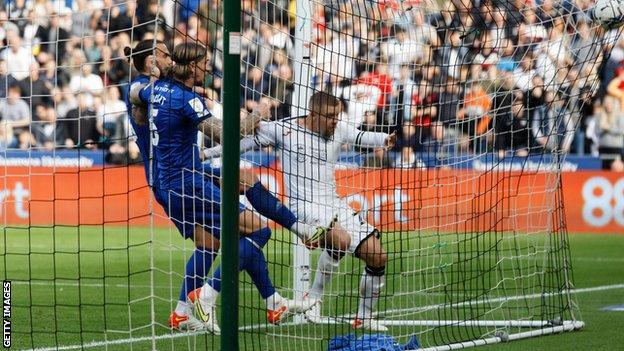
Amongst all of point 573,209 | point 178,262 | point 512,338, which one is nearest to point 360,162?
point 512,338

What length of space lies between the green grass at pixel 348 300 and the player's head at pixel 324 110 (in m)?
0.99

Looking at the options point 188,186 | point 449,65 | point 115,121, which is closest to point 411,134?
point 449,65

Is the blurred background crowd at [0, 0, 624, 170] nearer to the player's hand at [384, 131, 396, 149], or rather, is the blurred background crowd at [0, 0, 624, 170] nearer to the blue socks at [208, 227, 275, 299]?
the player's hand at [384, 131, 396, 149]

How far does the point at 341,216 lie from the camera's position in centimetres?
1033

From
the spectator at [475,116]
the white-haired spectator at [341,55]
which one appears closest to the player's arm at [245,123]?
the white-haired spectator at [341,55]

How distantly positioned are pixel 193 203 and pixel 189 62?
3.43 feet

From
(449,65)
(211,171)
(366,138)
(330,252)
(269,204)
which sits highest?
(449,65)

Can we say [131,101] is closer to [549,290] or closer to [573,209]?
[549,290]

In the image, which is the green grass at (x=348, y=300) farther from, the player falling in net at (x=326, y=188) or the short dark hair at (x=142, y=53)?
the short dark hair at (x=142, y=53)

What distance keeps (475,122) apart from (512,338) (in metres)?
1.90

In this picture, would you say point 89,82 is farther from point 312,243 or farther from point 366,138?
point 312,243

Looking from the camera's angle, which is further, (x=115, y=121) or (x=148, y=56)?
(x=115, y=121)

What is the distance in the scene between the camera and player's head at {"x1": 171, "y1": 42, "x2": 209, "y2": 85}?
926 cm

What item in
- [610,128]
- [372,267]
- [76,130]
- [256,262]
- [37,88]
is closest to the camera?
[256,262]
